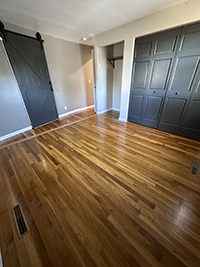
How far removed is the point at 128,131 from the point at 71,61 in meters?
3.40

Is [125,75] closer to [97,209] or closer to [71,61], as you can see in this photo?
[71,61]

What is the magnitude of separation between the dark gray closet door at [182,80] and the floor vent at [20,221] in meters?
3.19

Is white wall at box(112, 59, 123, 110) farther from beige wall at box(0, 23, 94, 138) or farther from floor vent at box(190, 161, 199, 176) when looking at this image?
floor vent at box(190, 161, 199, 176)

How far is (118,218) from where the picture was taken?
111 centimetres

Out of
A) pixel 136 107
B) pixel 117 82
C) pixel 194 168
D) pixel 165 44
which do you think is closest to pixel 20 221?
pixel 194 168

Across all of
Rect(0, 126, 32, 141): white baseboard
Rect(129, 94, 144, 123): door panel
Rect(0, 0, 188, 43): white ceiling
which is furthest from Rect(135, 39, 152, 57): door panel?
Rect(0, 126, 32, 141): white baseboard

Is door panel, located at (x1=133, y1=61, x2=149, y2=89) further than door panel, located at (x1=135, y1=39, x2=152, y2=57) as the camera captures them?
Yes

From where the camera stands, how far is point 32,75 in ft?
9.84

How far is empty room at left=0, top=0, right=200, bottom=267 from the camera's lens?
96 cm

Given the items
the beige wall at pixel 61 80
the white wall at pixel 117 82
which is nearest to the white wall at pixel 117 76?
the white wall at pixel 117 82

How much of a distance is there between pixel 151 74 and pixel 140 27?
1021 mm

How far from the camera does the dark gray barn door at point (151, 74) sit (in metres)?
2.23

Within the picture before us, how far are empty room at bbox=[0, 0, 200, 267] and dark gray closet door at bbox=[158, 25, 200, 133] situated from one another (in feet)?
0.05

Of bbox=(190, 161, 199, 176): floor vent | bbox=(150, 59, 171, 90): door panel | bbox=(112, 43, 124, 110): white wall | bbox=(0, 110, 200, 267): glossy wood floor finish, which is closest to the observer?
bbox=(0, 110, 200, 267): glossy wood floor finish
